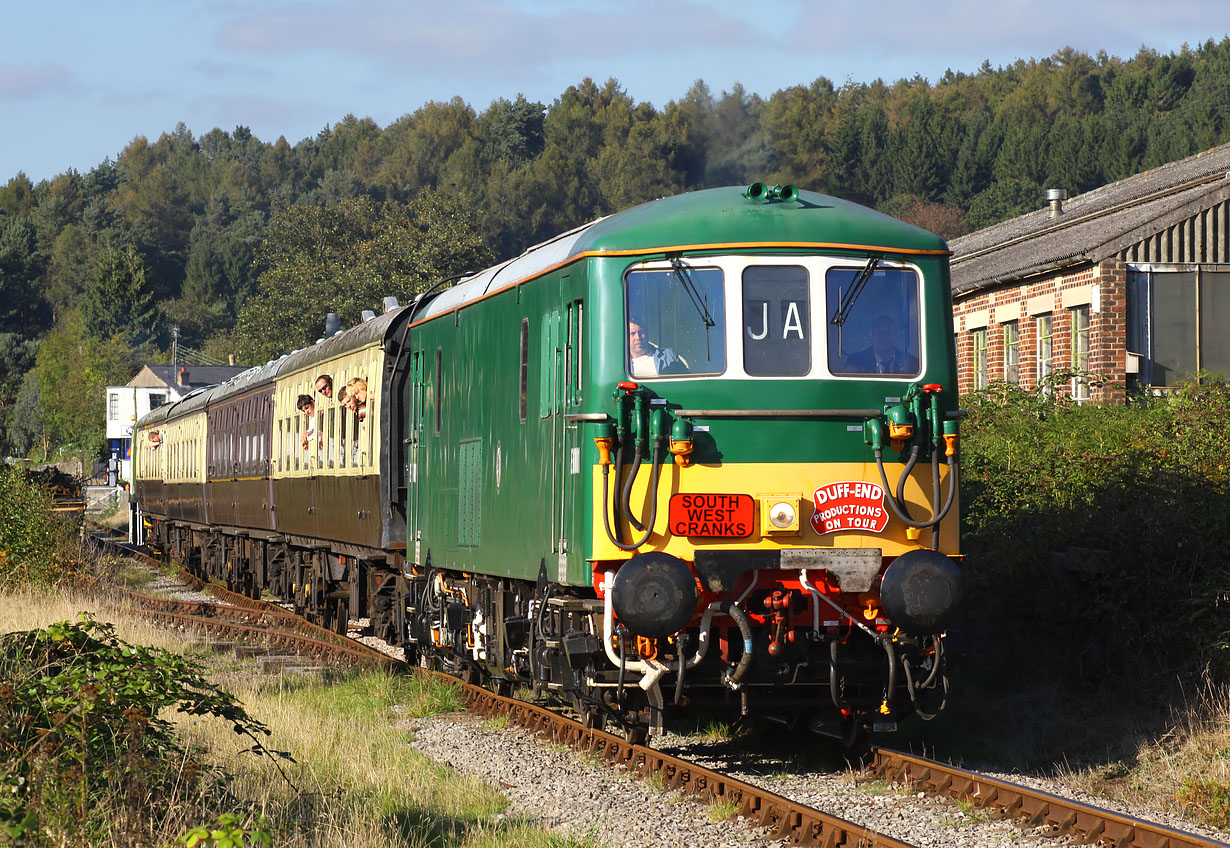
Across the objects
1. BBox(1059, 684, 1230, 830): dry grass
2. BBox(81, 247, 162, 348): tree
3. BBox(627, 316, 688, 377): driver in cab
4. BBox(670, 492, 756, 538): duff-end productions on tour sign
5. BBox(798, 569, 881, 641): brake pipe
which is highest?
BBox(81, 247, 162, 348): tree

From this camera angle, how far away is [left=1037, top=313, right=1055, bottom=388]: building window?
21.3 m

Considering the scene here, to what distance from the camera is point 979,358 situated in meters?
23.9

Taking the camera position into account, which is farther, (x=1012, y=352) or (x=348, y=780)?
(x=1012, y=352)

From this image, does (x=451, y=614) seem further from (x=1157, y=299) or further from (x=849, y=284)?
(x=1157, y=299)

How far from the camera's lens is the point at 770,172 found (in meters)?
34.1

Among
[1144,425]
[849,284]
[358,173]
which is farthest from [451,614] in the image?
[358,173]

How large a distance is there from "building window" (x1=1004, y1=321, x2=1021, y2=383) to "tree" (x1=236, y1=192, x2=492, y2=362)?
127 feet

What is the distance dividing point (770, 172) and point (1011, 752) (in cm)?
2509

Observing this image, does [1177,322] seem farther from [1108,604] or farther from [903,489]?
[903,489]

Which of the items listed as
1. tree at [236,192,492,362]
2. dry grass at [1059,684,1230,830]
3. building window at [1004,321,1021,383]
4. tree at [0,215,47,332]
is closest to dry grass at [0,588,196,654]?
dry grass at [1059,684,1230,830]

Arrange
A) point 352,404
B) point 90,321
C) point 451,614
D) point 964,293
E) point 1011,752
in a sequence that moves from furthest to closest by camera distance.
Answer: point 90,321 < point 964,293 < point 352,404 < point 451,614 < point 1011,752

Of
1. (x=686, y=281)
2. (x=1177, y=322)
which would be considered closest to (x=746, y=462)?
(x=686, y=281)

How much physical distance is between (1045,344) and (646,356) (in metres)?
13.9

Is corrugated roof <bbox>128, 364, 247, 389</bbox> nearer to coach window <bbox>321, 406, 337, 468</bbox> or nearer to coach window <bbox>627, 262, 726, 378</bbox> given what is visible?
coach window <bbox>321, 406, 337, 468</bbox>
